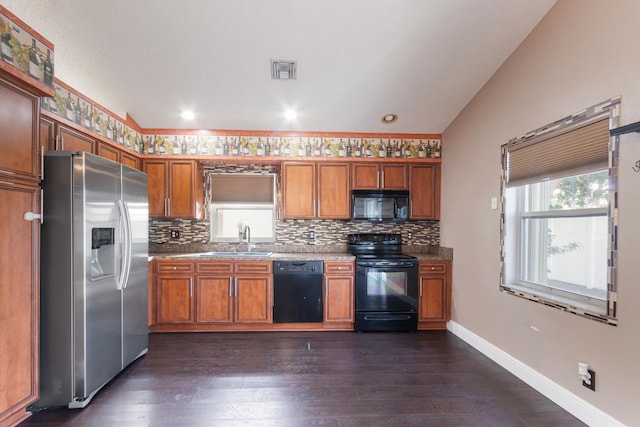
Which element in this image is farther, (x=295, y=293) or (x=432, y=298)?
(x=432, y=298)

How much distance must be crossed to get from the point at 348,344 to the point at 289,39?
2991mm

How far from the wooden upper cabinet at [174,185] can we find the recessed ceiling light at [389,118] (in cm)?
245

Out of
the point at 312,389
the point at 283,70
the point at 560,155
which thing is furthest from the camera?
the point at 283,70

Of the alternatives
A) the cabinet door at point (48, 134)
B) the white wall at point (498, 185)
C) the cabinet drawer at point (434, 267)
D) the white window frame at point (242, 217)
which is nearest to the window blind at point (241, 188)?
the white window frame at point (242, 217)

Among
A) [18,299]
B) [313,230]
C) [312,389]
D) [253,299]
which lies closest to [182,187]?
[253,299]

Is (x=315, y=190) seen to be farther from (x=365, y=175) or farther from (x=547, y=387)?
(x=547, y=387)

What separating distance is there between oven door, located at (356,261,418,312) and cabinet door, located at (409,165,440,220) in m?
0.79

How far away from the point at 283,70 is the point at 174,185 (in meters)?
2.04

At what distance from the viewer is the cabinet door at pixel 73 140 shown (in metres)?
2.40

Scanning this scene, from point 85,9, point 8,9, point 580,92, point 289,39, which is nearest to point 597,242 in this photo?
point 580,92

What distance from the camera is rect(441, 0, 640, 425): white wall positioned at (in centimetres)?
164

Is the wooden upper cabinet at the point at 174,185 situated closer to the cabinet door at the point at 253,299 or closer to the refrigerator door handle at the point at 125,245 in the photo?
the cabinet door at the point at 253,299

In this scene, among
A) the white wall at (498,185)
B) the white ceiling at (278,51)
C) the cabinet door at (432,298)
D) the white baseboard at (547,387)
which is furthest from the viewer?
the cabinet door at (432,298)

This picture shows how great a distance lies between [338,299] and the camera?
343cm
